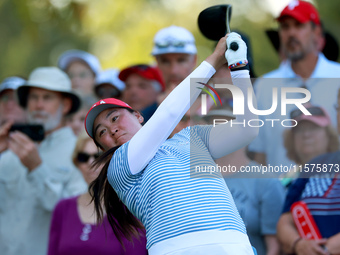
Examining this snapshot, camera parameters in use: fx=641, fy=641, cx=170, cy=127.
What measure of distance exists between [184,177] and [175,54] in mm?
2920

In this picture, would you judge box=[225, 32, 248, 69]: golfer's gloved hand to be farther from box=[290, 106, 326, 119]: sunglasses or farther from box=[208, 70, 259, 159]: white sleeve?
box=[290, 106, 326, 119]: sunglasses

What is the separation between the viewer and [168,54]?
6.06 metres

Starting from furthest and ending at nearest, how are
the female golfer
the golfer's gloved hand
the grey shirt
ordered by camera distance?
the grey shirt < the golfer's gloved hand < the female golfer

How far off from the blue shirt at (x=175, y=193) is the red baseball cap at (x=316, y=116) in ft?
5.89

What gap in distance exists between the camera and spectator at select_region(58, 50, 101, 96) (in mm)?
7513

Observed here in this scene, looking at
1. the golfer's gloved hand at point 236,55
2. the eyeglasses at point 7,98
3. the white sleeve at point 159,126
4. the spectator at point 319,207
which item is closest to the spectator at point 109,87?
the eyeglasses at point 7,98

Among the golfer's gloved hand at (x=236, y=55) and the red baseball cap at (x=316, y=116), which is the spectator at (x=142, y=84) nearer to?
the red baseball cap at (x=316, y=116)

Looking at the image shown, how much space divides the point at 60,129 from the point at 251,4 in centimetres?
1153

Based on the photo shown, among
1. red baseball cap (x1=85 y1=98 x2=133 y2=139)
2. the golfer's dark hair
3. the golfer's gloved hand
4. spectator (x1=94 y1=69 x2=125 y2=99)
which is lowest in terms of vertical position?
spectator (x1=94 y1=69 x2=125 y2=99)

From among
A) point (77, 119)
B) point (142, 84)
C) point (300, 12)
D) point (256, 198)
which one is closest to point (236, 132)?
point (256, 198)

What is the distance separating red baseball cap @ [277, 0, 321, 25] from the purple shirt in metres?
2.64

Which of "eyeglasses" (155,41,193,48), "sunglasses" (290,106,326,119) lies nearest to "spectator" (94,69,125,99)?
"eyeglasses" (155,41,193,48)

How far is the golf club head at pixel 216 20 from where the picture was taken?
12.0 ft

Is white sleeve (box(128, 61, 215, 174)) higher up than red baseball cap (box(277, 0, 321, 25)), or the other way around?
white sleeve (box(128, 61, 215, 174))
